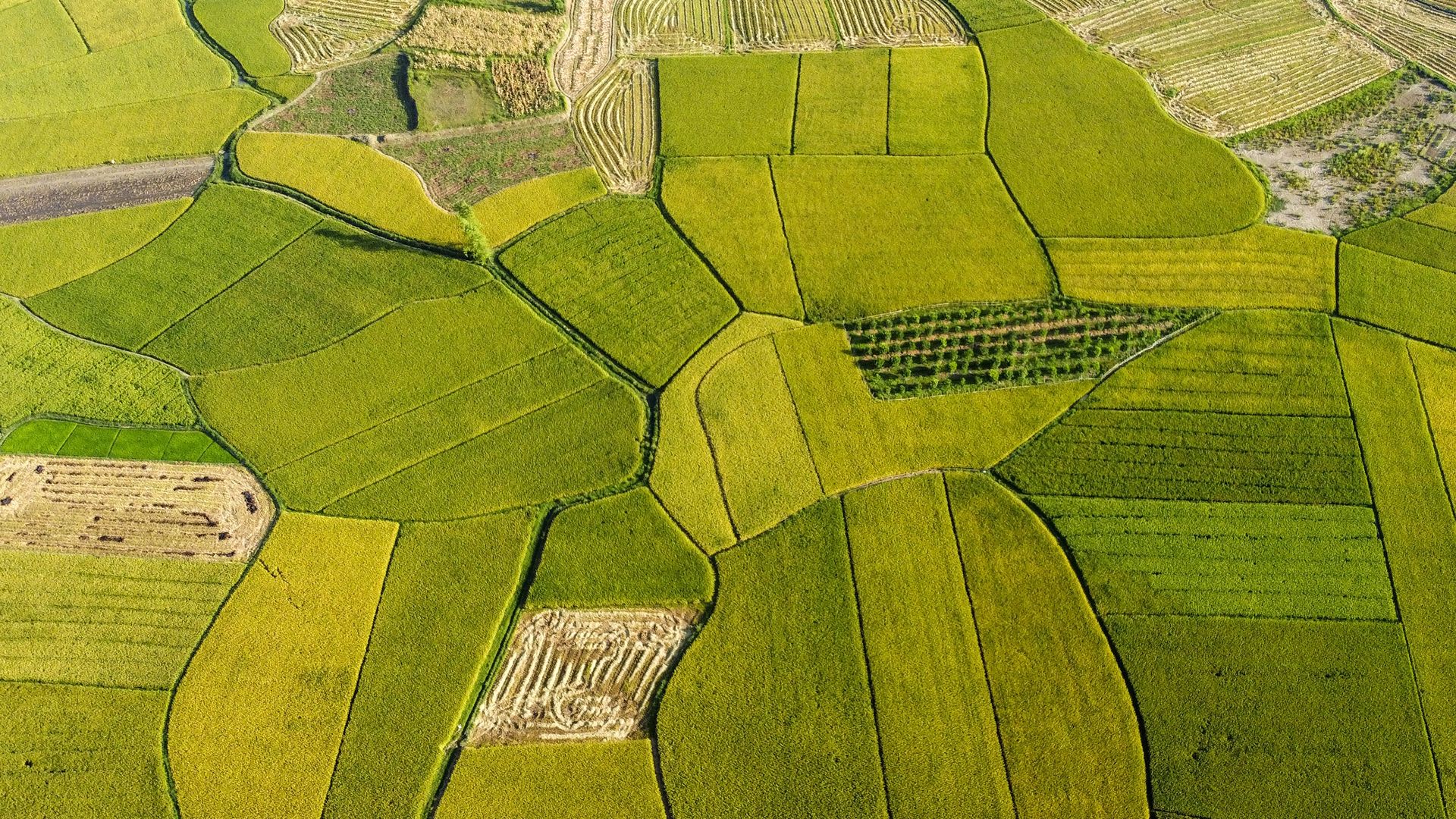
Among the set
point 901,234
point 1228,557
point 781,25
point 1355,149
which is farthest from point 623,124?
point 1355,149

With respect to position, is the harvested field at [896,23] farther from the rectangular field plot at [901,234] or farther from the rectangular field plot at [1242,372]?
the rectangular field plot at [1242,372]

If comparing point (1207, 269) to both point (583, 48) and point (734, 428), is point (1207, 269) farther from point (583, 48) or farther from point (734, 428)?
point (583, 48)

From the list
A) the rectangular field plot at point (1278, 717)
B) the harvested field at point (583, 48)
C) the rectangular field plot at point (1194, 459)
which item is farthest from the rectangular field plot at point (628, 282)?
the rectangular field plot at point (1278, 717)

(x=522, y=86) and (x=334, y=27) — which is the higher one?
(x=334, y=27)

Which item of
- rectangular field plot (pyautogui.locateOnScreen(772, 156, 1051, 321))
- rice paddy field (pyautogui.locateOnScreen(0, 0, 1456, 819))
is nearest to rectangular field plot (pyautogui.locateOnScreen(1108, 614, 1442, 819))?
rice paddy field (pyautogui.locateOnScreen(0, 0, 1456, 819))

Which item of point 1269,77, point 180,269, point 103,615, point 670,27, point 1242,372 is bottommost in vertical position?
point 103,615
